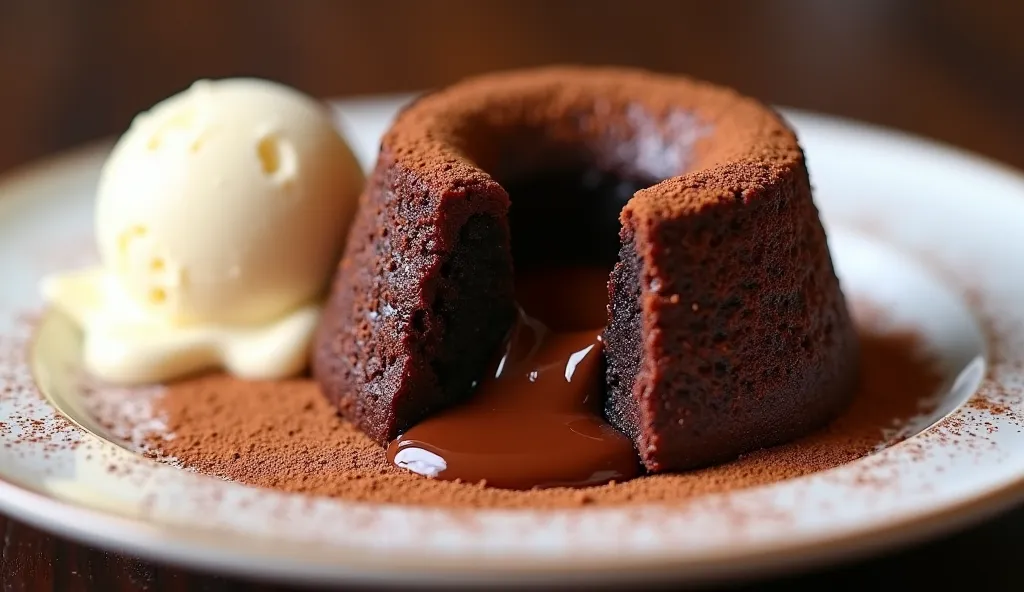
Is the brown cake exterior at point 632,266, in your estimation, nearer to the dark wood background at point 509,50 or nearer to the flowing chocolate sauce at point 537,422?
the flowing chocolate sauce at point 537,422

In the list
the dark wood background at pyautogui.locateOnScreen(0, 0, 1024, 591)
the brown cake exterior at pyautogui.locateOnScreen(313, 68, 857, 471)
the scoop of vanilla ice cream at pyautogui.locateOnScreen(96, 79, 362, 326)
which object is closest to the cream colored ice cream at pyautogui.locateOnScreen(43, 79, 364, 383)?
the scoop of vanilla ice cream at pyautogui.locateOnScreen(96, 79, 362, 326)

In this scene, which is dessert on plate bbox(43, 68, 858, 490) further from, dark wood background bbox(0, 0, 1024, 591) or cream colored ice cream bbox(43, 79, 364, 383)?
dark wood background bbox(0, 0, 1024, 591)

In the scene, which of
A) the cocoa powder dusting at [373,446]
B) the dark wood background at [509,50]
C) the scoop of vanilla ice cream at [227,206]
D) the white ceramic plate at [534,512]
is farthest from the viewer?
the dark wood background at [509,50]

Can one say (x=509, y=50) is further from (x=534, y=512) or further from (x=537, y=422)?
(x=534, y=512)

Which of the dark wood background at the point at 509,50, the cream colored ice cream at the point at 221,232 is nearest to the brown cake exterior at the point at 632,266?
the cream colored ice cream at the point at 221,232

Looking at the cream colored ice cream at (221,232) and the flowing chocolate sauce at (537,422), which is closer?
the flowing chocolate sauce at (537,422)

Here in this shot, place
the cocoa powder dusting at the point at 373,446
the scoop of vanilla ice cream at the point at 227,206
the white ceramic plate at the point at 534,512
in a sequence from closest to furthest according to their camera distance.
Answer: the white ceramic plate at the point at 534,512 < the cocoa powder dusting at the point at 373,446 < the scoop of vanilla ice cream at the point at 227,206

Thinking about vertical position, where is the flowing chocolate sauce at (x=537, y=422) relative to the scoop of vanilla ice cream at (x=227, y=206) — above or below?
below
